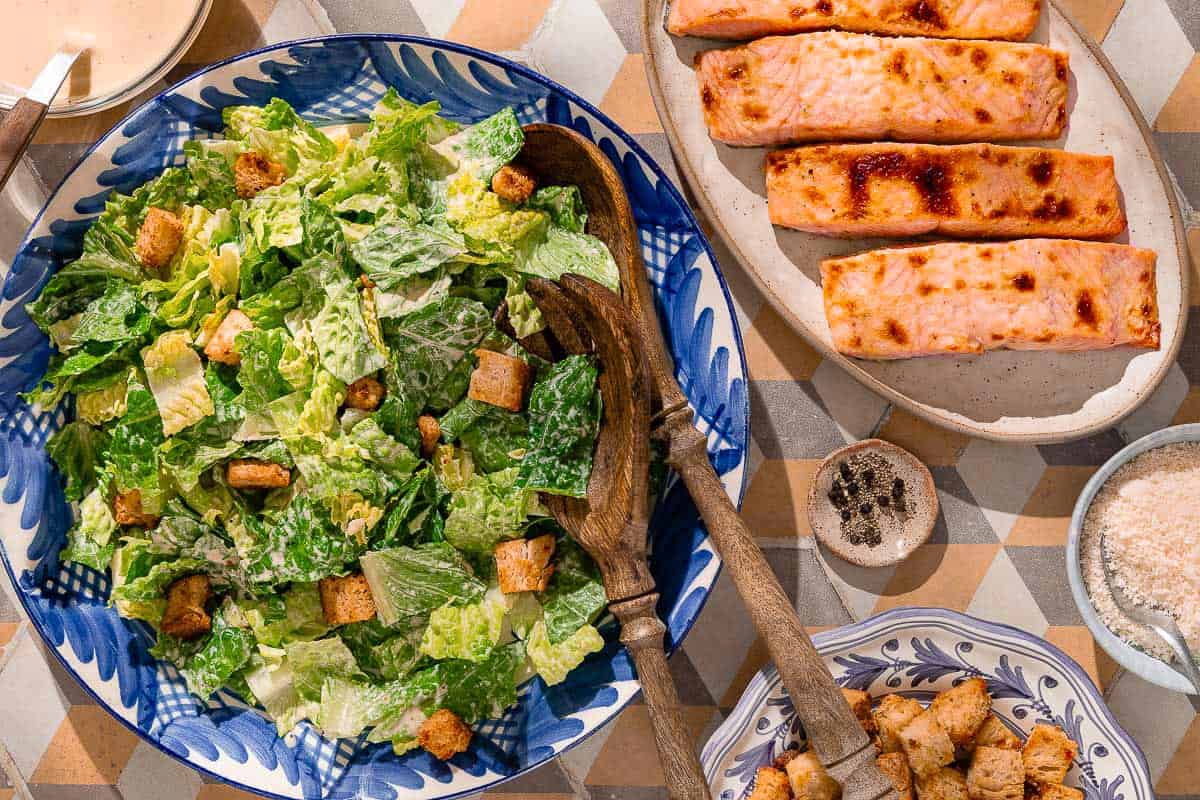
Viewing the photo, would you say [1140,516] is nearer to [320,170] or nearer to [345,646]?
[345,646]

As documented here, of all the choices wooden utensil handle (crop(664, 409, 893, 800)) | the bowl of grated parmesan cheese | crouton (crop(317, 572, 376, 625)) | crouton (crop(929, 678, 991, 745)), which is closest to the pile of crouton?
crouton (crop(929, 678, 991, 745))

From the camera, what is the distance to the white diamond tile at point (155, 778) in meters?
2.66

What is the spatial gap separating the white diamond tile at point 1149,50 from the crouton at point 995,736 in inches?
67.0

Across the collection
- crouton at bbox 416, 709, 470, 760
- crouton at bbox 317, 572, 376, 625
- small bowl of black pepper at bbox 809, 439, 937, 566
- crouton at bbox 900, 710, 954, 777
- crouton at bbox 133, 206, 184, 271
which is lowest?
crouton at bbox 900, 710, 954, 777

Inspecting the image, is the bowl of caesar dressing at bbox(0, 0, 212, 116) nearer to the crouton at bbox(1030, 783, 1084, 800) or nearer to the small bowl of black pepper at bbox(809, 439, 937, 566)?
the small bowl of black pepper at bbox(809, 439, 937, 566)

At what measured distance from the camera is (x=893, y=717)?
238cm

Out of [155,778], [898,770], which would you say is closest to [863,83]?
[898,770]

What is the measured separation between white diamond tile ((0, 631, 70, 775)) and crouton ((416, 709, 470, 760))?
4.01 feet

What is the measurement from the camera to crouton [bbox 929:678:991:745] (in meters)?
2.36

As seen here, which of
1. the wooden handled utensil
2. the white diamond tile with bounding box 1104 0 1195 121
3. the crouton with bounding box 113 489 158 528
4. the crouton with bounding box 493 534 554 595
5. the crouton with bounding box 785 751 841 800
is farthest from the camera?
the white diamond tile with bounding box 1104 0 1195 121

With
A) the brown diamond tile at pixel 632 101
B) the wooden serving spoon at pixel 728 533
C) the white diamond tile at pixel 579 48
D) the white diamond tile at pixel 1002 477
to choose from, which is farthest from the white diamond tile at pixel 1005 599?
the white diamond tile at pixel 579 48

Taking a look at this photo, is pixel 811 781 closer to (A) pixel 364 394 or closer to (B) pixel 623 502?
(B) pixel 623 502

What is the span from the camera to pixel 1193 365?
2553 millimetres

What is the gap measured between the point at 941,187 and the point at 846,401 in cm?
62
